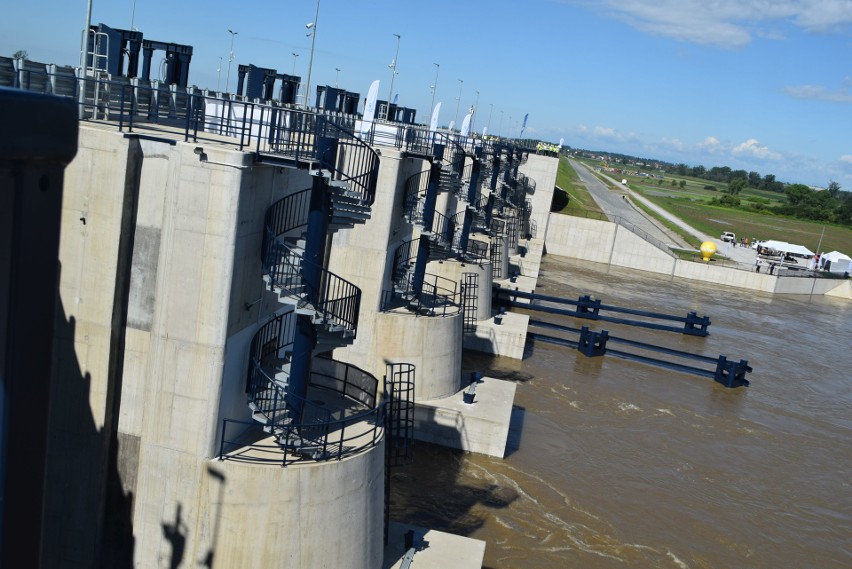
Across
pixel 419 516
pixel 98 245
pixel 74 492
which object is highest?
pixel 98 245

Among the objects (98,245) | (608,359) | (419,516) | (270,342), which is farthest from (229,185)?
(608,359)

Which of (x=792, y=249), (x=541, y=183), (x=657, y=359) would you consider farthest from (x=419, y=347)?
(x=792, y=249)

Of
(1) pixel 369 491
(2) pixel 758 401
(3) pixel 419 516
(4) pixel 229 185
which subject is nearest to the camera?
(4) pixel 229 185

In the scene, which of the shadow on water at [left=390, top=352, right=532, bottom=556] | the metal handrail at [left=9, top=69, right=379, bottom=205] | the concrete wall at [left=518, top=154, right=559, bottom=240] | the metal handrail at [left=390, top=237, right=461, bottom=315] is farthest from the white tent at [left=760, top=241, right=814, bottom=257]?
the metal handrail at [left=9, top=69, right=379, bottom=205]

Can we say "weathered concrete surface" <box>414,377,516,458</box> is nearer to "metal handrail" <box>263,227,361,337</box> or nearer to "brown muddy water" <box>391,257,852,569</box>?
"brown muddy water" <box>391,257,852,569</box>

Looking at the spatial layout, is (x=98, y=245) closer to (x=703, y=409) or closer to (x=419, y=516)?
(x=419, y=516)

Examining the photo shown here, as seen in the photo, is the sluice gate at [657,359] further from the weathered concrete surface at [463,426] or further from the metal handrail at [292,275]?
the metal handrail at [292,275]

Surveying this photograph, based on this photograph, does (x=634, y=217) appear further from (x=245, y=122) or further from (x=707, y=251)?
(x=245, y=122)
